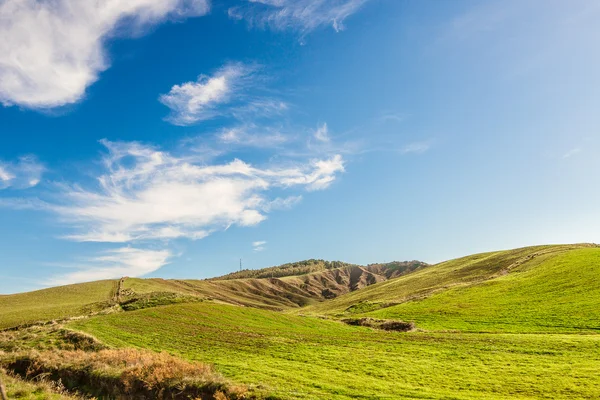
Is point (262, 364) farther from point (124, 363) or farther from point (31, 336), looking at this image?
point (31, 336)

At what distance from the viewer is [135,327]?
50.0 metres

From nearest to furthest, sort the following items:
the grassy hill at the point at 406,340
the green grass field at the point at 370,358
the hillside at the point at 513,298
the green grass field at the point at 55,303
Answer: the green grass field at the point at 370,358, the grassy hill at the point at 406,340, the hillside at the point at 513,298, the green grass field at the point at 55,303

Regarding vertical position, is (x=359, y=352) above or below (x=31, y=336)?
below

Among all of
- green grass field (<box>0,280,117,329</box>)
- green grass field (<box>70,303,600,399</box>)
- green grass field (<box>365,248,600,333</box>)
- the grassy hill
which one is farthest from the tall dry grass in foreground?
green grass field (<box>365,248,600,333</box>)

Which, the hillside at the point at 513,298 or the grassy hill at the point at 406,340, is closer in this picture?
the grassy hill at the point at 406,340

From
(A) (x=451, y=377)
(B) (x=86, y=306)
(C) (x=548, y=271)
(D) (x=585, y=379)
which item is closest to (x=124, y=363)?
(A) (x=451, y=377)

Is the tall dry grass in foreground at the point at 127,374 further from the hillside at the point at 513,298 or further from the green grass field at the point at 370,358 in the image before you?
the hillside at the point at 513,298

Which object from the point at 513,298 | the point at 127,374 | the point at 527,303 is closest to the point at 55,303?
the point at 127,374

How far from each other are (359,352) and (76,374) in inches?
Answer: 1012

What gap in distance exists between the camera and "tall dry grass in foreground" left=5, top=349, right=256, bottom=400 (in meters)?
25.2

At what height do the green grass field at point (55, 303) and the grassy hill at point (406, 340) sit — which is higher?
the green grass field at point (55, 303)

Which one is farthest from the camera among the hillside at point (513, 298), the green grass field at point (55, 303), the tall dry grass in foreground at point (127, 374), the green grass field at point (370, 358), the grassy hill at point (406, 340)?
the green grass field at point (55, 303)

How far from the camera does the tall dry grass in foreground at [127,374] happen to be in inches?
992

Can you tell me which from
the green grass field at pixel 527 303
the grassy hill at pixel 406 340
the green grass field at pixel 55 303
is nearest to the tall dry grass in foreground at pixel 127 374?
the grassy hill at pixel 406 340
